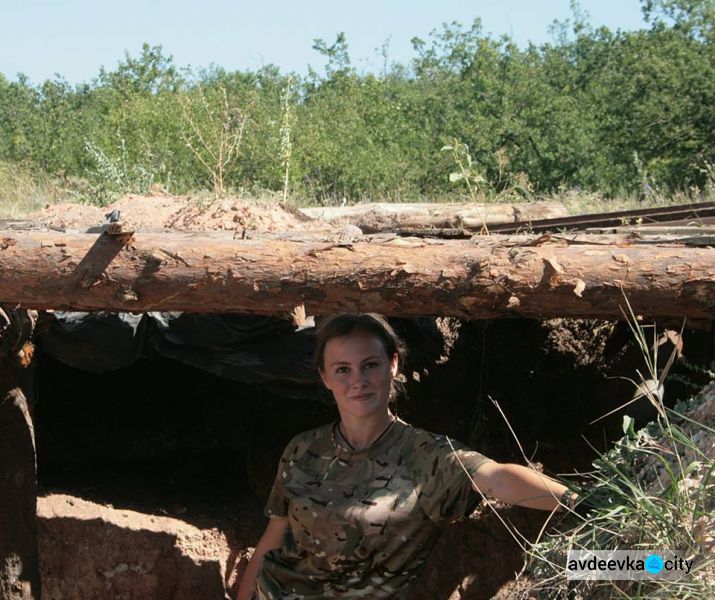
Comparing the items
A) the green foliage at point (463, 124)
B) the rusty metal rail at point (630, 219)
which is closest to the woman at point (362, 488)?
the rusty metal rail at point (630, 219)

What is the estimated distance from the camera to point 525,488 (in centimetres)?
286

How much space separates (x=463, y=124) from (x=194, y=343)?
44.3ft

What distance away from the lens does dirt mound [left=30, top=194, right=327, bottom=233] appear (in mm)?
5977

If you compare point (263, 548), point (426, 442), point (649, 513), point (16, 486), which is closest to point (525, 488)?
point (649, 513)

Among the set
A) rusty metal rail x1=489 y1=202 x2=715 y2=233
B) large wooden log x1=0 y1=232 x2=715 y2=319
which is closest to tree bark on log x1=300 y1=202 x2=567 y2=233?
rusty metal rail x1=489 y1=202 x2=715 y2=233

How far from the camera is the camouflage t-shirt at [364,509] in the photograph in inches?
125

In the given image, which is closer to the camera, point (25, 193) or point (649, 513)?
point (649, 513)

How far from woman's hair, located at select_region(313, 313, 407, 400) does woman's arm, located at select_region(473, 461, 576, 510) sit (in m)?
0.64

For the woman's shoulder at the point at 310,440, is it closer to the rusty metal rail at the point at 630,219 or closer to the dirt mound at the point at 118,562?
the dirt mound at the point at 118,562

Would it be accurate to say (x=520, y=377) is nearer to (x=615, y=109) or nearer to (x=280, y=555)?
(x=280, y=555)

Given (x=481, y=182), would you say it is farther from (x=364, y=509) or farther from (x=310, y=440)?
(x=364, y=509)

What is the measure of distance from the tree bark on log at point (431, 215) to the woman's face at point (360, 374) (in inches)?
175

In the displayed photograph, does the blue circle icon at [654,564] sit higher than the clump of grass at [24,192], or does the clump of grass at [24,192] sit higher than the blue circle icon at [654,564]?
the clump of grass at [24,192]

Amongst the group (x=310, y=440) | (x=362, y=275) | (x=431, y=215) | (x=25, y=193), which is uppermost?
(x=25, y=193)
